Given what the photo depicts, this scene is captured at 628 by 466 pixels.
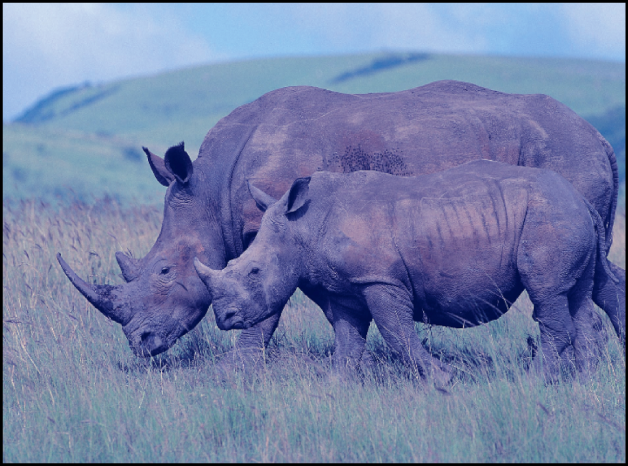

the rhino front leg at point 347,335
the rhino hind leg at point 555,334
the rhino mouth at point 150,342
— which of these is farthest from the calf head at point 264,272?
the rhino hind leg at point 555,334

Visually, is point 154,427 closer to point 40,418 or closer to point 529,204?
point 40,418

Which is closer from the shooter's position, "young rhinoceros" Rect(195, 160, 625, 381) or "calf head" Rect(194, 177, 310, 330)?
"young rhinoceros" Rect(195, 160, 625, 381)

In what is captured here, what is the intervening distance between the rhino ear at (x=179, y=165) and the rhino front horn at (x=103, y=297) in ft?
3.04

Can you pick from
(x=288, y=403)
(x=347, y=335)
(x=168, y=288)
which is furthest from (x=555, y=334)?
(x=168, y=288)

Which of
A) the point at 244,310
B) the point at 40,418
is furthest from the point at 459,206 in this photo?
the point at 40,418

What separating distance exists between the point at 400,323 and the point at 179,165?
199 centimetres

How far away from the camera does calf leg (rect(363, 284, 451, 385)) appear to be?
4301 mm

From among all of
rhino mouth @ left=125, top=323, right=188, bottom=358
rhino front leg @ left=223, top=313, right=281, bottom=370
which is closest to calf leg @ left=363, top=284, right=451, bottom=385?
rhino front leg @ left=223, top=313, right=281, bottom=370

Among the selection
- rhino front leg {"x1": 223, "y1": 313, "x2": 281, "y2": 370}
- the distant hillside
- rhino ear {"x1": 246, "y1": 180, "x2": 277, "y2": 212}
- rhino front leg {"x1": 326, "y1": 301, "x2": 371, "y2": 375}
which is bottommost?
the distant hillside

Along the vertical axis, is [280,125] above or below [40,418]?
above

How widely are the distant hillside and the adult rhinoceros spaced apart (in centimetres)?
1508

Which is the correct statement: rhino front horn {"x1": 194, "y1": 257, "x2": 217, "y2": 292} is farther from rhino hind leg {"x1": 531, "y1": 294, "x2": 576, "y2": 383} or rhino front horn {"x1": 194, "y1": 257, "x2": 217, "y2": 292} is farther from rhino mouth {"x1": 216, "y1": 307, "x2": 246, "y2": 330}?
rhino hind leg {"x1": 531, "y1": 294, "x2": 576, "y2": 383}

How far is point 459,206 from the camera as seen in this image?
4250mm

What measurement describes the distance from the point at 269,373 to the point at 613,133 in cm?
2907
